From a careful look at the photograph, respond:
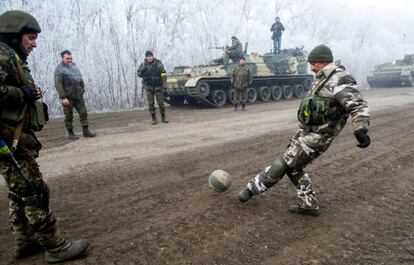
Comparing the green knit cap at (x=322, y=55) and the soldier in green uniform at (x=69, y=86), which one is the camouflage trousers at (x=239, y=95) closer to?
the soldier in green uniform at (x=69, y=86)

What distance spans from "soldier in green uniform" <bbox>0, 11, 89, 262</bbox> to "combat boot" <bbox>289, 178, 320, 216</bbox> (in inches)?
85.8

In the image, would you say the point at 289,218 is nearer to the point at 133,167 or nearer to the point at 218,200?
the point at 218,200

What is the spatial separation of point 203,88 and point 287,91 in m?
5.36

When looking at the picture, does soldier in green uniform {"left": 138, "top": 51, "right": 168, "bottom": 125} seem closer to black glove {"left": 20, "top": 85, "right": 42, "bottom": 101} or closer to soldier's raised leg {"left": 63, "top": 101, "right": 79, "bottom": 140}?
soldier's raised leg {"left": 63, "top": 101, "right": 79, "bottom": 140}

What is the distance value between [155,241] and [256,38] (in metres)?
25.4

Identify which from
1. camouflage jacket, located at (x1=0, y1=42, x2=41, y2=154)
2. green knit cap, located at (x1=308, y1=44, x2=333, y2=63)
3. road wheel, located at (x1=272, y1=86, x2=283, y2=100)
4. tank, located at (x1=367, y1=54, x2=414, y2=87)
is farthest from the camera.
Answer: tank, located at (x1=367, y1=54, x2=414, y2=87)

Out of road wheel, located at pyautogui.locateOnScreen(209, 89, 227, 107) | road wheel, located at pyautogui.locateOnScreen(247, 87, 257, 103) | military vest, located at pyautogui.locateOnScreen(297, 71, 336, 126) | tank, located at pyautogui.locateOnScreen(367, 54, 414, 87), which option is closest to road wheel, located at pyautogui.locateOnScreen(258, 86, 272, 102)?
road wheel, located at pyautogui.locateOnScreen(247, 87, 257, 103)

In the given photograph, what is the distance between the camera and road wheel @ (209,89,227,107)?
14.6 metres

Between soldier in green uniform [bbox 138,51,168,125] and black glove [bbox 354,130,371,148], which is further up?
soldier in green uniform [bbox 138,51,168,125]

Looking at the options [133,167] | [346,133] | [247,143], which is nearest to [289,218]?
[133,167]

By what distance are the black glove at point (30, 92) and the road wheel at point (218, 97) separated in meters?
11.6

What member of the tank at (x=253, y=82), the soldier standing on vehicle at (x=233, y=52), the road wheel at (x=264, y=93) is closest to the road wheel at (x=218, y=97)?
the tank at (x=253, y=82)

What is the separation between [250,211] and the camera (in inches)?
162

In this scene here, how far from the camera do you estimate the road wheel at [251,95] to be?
15.9 m
